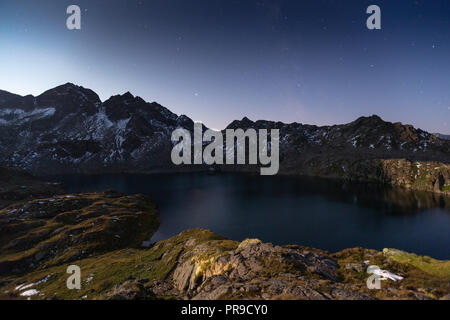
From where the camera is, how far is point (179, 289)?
30.6 metres

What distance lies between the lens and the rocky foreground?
61.9 ft

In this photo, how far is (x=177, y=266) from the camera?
38.1 metres

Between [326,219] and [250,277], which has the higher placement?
[250,277]

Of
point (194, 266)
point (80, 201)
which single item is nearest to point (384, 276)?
point (194, 266)

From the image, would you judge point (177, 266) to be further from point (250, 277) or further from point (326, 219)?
point (326, 219)

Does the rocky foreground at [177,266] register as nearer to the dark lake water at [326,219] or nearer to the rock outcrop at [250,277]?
the rock outcrop at [250,277]

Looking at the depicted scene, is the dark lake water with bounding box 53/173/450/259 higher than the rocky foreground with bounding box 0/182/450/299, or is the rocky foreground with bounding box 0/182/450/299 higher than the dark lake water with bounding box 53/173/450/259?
the rocky foreground with bounding box 0/182/450/299

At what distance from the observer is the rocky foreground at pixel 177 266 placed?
18875 millimetres

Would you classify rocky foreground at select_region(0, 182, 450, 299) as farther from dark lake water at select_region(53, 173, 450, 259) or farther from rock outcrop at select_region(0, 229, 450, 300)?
dark lake water at select_region(53, 173, 450, 259)

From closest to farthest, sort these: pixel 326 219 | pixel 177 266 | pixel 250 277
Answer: pixel 250 277 < pixel 177 266 < pixel 326 219

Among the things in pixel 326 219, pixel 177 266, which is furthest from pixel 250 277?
pixel 326 219

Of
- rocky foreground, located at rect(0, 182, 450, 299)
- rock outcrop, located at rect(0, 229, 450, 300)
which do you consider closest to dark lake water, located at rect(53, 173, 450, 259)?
rocky foreground, located at rect(0, 182, 450, 299)
